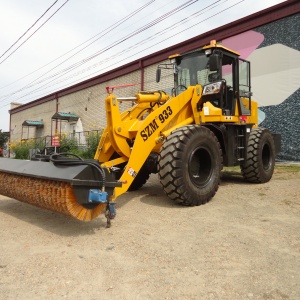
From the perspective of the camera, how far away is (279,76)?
36.4 ft

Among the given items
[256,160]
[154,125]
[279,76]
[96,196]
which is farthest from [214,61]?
[279,76]

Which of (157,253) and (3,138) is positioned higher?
(3,138)

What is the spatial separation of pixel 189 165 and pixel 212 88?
1.83 m

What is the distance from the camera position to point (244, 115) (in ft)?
21.6

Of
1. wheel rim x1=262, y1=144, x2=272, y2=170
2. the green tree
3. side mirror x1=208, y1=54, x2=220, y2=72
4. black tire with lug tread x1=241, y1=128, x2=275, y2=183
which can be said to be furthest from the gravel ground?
the green tree

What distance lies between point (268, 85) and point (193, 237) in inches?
376

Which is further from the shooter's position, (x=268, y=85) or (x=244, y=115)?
(x=268, y=85)

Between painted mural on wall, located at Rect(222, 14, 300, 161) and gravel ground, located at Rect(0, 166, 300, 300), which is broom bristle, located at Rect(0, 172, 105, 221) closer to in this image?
gravel ground, located at Rect(0, 166, 300, 300)

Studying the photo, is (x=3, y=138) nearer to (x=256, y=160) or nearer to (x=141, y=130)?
(x=256, y=160)

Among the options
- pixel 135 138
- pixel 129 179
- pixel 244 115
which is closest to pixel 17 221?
pixel 129 179

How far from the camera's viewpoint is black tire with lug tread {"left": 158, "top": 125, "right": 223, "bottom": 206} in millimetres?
4340

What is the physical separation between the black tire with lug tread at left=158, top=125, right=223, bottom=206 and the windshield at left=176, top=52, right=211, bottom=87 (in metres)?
1.55

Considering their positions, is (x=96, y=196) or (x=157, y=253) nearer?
(x=157, y=253)

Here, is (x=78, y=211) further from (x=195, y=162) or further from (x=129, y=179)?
(x=195, y=162)
